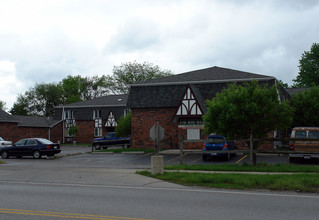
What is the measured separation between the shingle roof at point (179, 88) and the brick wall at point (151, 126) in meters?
0.63

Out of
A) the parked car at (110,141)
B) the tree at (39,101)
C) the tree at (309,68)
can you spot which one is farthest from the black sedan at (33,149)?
the tree at (39,101)

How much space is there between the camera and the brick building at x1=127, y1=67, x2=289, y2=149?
30.7 m

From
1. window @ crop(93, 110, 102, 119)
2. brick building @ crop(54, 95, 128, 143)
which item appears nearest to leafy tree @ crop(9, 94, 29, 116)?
brick building @ crop(54, 95, 128, 143)

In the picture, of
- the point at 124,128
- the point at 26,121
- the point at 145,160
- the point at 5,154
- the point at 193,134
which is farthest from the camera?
the point at 26,121

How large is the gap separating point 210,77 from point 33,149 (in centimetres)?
1675

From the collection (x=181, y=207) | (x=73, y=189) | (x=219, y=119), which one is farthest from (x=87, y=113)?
(x=181, y=207)

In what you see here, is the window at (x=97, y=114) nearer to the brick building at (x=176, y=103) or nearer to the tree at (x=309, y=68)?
the brick building at (x=176, y=103)

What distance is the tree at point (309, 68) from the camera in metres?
57.6

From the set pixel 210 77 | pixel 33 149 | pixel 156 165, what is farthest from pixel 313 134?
pixel 33 149

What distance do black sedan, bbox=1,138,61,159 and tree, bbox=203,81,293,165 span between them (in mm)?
14188

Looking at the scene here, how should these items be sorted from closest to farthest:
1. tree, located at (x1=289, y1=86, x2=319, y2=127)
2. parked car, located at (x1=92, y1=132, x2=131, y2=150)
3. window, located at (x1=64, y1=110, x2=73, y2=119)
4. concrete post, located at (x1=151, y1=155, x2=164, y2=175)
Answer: concrete post, located at (x1=151, y1=155, x2=164, y2=175) < tree, located at (x1=289, y1=86, x2=319, y2=127) < parked car, located at (x1=92, y1=132, x2=131, y2=150) < window, located at (x1=64, y1=110, x2=73, y2=119)

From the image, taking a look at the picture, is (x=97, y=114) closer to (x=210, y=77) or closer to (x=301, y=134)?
(x=210, y=77)

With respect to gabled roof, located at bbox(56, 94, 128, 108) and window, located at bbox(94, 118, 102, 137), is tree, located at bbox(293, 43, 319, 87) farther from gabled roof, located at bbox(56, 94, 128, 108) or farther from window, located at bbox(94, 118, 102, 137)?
window, located at bbox(94, 118, 102, 137)

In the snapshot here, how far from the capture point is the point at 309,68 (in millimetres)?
58375
